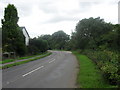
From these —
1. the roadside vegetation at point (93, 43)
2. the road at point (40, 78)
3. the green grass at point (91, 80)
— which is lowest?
A: the road at point (40, 78)

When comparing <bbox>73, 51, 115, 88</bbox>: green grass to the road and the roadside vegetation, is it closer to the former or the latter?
the roadside vegetation

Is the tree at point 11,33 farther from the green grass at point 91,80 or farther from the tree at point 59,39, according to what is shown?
the tree at point 59,39

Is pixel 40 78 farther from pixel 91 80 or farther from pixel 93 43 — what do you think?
pixel 93 43

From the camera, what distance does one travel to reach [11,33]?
3181 centimetres

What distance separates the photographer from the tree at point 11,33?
100 ft

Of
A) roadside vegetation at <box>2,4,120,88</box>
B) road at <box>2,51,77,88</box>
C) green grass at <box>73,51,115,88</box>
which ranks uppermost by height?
roadside vegetation at <box>2,4,120,88</box>

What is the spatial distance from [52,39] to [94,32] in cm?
8709

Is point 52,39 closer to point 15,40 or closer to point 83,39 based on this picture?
point 83,39

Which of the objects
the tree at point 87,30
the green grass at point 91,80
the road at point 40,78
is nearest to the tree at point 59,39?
the tree at point 87,30

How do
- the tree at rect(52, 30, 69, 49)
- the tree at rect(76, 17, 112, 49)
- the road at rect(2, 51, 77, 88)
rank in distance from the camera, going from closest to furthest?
the road at rect(2, 51, 77, 88) → the tree at rect(76, 17, 112, 49) → the tree at rect(52, 30, 69, 49)

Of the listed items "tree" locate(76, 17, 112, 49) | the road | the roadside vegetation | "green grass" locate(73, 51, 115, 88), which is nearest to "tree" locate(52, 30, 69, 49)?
the roadside vegetation

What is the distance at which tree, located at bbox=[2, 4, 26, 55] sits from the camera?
3060cm

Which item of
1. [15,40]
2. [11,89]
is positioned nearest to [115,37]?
[11,89]

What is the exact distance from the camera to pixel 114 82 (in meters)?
7.76
